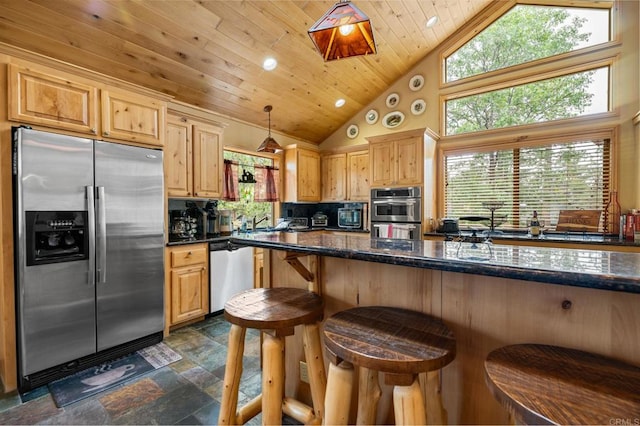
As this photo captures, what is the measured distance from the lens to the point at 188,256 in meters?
3.00

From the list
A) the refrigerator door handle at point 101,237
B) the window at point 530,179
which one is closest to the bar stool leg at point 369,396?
the refrigerator door handle at point 101,237

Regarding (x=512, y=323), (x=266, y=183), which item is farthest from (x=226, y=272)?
(x=512, y=323)

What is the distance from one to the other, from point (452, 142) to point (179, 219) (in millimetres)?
3848

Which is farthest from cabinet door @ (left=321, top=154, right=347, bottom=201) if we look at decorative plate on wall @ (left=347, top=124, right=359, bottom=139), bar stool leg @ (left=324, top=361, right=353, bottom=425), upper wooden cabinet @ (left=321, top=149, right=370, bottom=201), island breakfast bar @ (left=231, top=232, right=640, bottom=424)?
bar stool leg @ (left=324, top=361, right=353, bottom=425)

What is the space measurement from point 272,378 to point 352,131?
452 cm

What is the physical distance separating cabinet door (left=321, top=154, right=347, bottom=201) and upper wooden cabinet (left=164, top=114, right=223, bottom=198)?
2.16 meters

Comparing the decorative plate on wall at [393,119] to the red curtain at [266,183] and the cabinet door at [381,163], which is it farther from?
the red curtain at [266,183]

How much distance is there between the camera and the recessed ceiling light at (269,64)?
10.9 ft

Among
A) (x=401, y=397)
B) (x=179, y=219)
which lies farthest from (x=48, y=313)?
(x=401, y=397)

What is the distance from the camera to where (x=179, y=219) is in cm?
333

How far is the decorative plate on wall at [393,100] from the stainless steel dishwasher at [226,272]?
3239 millimetres

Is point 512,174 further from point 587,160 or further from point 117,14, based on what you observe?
point 117,14

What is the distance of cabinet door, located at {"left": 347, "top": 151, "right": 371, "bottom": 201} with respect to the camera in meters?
4.81

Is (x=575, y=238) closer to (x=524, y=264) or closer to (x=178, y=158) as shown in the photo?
(x=524, y=264)
